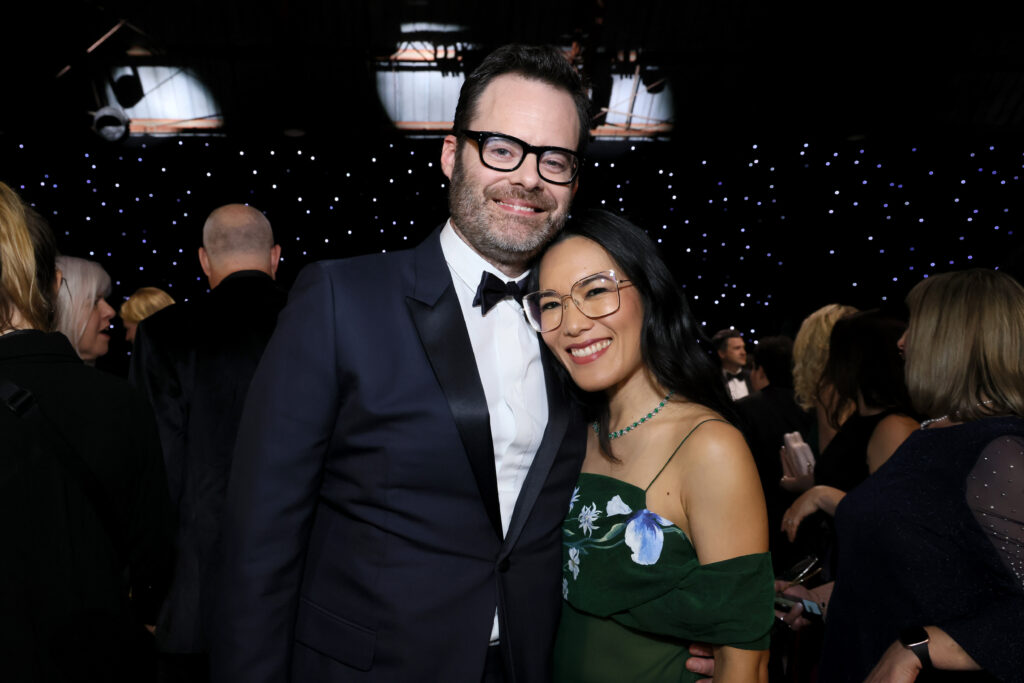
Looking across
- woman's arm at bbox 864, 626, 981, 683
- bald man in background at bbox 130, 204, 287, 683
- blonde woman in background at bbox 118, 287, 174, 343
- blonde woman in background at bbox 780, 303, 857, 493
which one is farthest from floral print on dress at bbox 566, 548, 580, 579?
blonde woman in background at bbox 118, 287, 174, 343

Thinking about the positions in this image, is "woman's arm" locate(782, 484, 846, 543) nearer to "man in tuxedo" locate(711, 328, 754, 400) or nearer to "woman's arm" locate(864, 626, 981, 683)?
"woman's arm" locate(864, 626, 981, 683)

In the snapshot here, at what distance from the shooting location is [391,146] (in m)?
7.14

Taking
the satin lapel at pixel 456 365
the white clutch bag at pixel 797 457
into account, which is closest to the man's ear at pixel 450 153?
the satin lapel at pixel 456 365

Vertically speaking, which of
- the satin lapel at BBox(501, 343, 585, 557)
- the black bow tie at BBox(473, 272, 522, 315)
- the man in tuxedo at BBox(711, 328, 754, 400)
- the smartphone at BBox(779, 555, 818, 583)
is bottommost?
the man in tuxedo at BBox(711, 328, 754, 400)

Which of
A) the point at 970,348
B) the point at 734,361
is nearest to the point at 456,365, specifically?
the point at 970,348

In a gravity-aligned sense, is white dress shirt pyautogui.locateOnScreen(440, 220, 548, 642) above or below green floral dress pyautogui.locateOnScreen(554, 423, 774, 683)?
above

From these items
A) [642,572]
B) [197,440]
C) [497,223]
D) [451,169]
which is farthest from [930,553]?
[197,440]

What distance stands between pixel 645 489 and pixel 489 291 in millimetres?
511

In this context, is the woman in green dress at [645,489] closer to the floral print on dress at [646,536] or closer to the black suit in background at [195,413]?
the floral print on dress at [646,536]

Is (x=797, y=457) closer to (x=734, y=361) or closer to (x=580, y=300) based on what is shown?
(x=580, y=300)

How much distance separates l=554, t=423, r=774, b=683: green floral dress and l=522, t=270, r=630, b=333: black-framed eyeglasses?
1.10ft

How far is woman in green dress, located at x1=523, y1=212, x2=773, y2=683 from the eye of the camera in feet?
4.60

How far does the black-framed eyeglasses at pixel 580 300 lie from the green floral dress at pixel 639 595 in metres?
0.34

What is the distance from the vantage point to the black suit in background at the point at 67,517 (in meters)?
1.25
